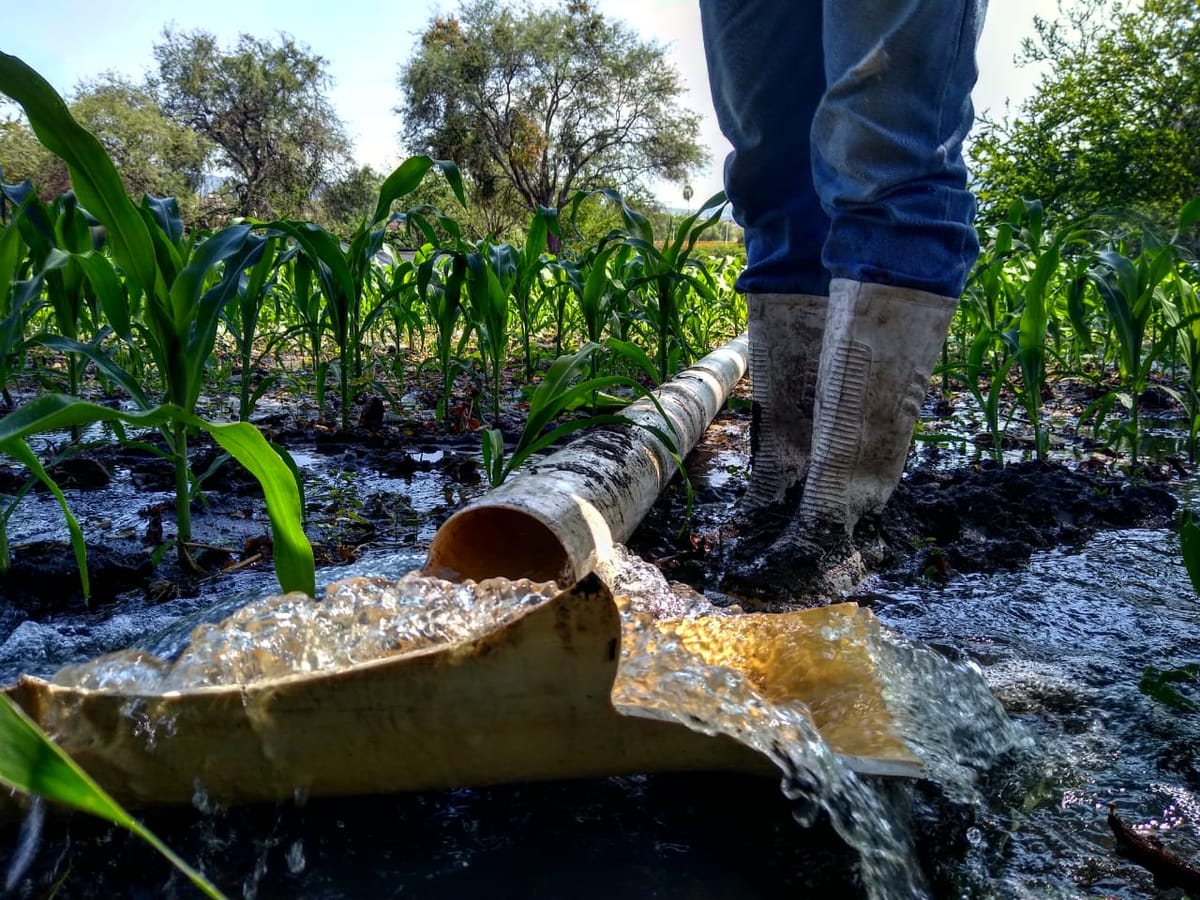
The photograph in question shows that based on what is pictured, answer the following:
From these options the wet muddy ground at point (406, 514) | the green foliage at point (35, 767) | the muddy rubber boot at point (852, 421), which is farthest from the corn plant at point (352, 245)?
the green foliage at point (35, 767)

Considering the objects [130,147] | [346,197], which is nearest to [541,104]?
[346,197]

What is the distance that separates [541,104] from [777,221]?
118ft

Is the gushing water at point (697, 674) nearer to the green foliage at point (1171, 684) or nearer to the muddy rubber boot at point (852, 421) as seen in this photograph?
the green foliage at point (1171, 684)

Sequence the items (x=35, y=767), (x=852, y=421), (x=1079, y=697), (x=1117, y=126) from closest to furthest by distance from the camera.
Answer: (x=35, y=767), (x=1079, y=697), (x=852, y=421), (x=1117, y=126)

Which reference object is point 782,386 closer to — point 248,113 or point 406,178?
point 406,178

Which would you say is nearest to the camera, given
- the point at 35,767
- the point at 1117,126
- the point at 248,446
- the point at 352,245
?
the point at 35,767

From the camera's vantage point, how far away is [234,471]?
2.25 m

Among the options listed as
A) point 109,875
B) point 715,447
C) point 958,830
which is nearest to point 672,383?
point 715,447

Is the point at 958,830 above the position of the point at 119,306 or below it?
below

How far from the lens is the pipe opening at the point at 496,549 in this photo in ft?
4.66

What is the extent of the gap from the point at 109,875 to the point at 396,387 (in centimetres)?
336

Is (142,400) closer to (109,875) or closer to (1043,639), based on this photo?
(109,875)

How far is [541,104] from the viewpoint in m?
35.2

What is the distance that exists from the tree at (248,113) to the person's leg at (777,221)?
106 feet
